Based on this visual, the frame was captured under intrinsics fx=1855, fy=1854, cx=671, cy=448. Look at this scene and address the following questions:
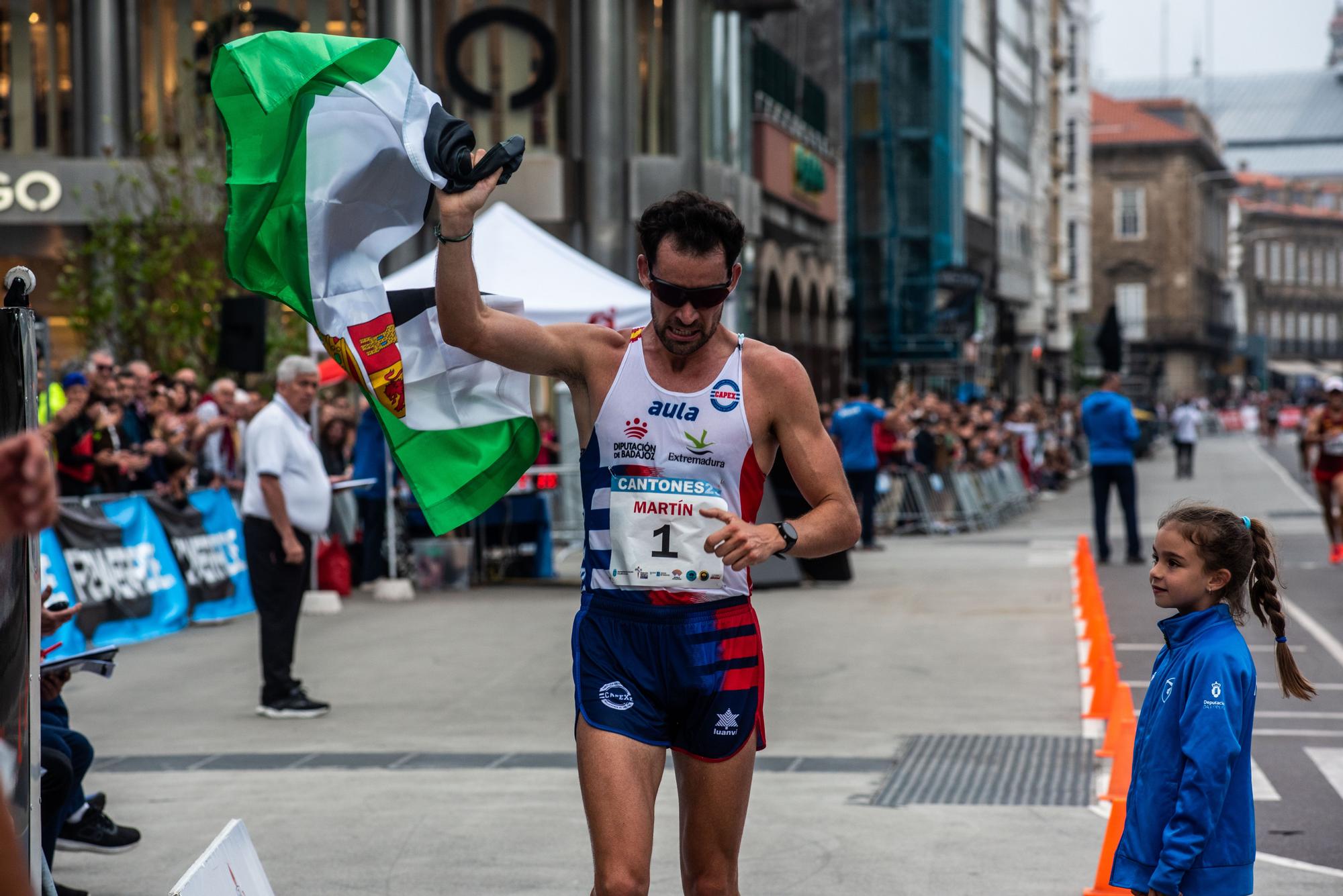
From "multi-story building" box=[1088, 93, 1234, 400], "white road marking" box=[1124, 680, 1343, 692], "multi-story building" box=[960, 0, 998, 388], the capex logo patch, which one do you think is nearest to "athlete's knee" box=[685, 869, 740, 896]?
the capex logo patch

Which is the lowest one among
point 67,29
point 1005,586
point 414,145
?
point 1005,586

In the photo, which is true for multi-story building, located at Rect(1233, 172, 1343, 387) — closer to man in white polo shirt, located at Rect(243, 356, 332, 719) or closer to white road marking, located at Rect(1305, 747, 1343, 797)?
white road marking, located at Rect(1305, 747, 1343, 797)

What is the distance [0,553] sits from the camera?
3773 mm

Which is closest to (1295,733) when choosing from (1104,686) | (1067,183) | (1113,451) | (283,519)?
(1104,686)

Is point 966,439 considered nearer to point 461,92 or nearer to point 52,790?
point 461,92

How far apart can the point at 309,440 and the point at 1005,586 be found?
8327 mm

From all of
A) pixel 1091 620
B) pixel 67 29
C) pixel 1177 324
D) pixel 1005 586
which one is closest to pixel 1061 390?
pixel 1177 324

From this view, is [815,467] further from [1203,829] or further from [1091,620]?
[1091,620]

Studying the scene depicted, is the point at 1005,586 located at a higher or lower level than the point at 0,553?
lower

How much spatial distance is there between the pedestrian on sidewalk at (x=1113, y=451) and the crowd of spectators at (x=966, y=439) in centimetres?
330

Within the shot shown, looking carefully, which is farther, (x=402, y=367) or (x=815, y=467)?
(x=402, y=367)

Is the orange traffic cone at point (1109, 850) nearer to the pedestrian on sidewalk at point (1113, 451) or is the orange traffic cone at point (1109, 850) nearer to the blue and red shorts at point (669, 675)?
the blue and red shorts at point (669, 675)

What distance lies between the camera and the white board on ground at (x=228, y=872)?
162 inches

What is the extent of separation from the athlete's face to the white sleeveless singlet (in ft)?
0.39
